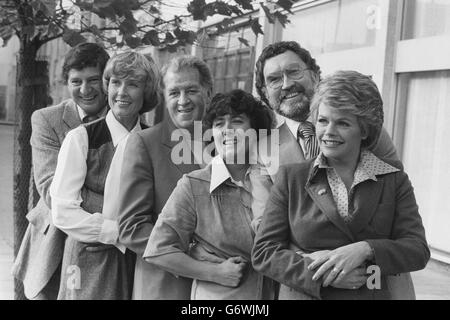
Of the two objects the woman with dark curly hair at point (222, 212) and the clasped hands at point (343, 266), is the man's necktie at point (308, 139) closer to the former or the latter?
the woman with dark curly hair at point (222, 212)

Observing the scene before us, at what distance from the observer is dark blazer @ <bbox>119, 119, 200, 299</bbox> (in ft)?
9.42

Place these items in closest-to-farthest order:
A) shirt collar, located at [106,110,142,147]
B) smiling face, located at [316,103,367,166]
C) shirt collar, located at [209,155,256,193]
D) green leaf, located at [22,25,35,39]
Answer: smiling face, located at [316,103,367,166] < shirt collar, located at [209,155,256,193] < shirt collar, located at [106,110,142,147] < green leaf, located at [22,25,35,39]

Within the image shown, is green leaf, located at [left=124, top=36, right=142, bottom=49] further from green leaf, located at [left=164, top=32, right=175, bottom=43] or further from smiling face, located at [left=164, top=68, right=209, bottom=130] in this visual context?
smiling face, located at [left=164, top=68, right=209, bottom=130]

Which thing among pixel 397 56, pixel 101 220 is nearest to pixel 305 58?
pixel 101 220

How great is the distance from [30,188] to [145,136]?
229 centimetres

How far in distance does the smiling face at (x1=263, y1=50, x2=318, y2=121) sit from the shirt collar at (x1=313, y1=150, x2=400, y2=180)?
505 mm

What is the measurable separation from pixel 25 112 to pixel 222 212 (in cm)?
252

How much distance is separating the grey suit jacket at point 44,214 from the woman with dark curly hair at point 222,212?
82cm

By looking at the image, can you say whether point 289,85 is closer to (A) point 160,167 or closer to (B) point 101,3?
(A) point 160,167

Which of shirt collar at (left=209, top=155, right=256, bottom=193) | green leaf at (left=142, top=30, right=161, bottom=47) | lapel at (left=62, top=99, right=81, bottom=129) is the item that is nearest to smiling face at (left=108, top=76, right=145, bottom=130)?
lapel at (left=62, top=99, right=81, bottom=129)

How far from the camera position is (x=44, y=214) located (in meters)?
3.57

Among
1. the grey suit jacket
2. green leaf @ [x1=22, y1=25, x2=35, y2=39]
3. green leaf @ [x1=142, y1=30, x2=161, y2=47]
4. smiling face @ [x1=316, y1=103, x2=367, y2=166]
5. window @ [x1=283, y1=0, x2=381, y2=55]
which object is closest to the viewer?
smiling face @ [x1=316, y1=103, x2=367, y2=166]
